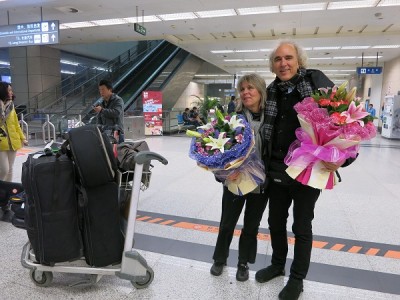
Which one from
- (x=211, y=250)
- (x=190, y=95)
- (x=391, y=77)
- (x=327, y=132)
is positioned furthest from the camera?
(x=190, y=95)

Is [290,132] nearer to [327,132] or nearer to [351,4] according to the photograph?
[327,132]

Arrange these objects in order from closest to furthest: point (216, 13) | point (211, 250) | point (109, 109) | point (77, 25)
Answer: point (211, 250) → point (109, 109) → point (216, 13) → point (77, 25)

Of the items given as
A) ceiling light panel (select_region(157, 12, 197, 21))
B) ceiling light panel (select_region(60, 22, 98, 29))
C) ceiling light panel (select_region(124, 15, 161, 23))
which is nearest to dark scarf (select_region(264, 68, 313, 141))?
ceiling light panel (select_region(157, 12, 197, 21))

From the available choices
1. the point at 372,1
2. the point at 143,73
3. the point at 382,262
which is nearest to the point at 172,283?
the point at 382,262

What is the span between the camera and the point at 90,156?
154cm

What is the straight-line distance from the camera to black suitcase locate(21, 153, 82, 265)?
5.15 ft

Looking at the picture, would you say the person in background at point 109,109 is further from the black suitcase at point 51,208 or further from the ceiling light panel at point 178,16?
the ceiling light panel at point 178,16

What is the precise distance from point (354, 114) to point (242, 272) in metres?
1.14

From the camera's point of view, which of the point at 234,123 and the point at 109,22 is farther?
the point at 109,22

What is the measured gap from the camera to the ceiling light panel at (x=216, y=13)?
316 inches

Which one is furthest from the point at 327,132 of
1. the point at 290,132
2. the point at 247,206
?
the point at 247,206

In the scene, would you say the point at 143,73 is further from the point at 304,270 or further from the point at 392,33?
the point at 304,270

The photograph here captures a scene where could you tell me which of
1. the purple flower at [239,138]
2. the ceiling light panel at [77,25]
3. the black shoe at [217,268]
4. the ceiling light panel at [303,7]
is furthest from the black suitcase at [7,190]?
the ceiling light panel at [77,25]

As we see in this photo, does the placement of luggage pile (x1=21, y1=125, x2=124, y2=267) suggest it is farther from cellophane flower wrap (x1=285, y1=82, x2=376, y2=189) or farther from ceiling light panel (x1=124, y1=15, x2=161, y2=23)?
ceiling light panel (x1=124, y1=15, x2=161, y2=23)
